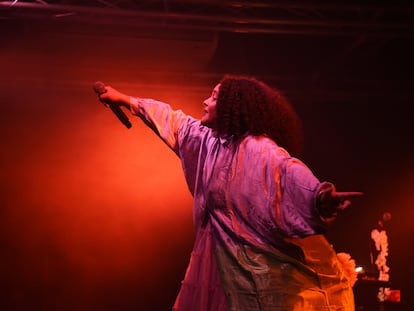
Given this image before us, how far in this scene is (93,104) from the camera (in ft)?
13.7

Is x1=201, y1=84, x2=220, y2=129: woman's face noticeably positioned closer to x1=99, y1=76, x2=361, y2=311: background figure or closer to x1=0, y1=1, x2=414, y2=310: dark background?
x1=99, y1=76, x2=361, y2=311: background figure

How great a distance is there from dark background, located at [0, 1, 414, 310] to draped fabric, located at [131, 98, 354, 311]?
184 cm

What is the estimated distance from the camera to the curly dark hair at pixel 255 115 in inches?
83.5

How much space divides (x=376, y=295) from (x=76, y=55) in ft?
9.74

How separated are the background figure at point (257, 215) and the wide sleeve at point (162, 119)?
140mm

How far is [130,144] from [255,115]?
2.19 meters

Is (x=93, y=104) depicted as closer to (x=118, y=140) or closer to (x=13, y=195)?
(x=118, y=140)

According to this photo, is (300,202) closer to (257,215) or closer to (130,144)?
(257,215)

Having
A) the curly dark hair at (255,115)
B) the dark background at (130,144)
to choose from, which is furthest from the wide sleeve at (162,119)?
the dark background at (130,144)

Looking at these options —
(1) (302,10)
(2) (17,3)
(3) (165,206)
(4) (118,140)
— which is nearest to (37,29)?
(2) (17,3)

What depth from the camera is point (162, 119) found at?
233cm

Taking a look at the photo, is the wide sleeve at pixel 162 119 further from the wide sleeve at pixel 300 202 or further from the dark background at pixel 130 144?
the dark background at pixel 130 144

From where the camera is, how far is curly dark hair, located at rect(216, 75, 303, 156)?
2121mm

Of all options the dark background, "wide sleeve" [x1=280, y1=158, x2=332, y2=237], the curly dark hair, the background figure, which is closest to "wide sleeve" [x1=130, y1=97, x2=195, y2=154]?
the background figure
